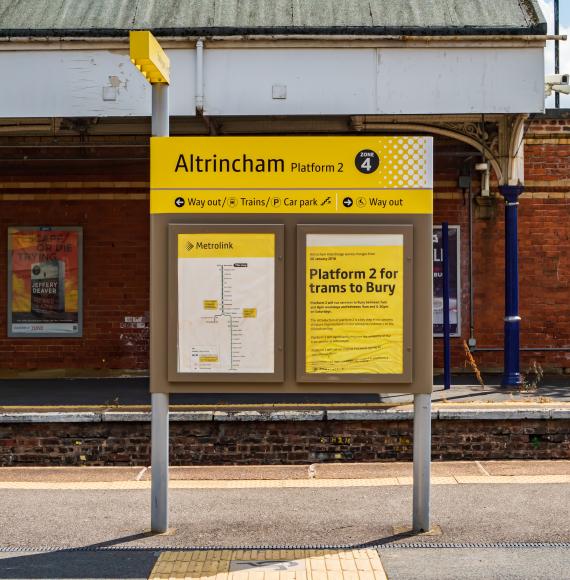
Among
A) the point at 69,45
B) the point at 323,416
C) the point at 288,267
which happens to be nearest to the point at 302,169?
the point at 288,267

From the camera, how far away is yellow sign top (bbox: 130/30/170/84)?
609 centimetres

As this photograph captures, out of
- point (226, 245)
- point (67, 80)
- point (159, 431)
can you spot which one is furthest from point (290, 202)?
point (67, 80)

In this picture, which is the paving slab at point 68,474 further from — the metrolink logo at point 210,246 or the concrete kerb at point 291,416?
the metrolink logo at point 210,246

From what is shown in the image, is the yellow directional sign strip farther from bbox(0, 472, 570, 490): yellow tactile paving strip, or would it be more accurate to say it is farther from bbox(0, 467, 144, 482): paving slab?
bbox(0, 467, 144, 482): paving slab

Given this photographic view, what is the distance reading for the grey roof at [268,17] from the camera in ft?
37.7

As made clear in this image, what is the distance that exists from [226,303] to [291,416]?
10.7 ft

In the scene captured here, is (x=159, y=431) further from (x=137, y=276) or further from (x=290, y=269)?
(x=137, y=276)

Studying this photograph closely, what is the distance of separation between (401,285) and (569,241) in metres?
9.15

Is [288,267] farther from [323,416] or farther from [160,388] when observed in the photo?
[323,416]

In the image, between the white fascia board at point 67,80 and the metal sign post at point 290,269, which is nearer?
the metal sign post at point 290,269

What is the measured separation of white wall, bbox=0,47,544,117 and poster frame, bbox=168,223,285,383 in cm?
503

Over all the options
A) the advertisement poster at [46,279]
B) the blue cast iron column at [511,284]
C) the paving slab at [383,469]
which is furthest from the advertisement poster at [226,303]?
the advertisement poster at [46,279]

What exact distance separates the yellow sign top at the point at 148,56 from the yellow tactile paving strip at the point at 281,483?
12.7 ft

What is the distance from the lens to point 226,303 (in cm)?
685
